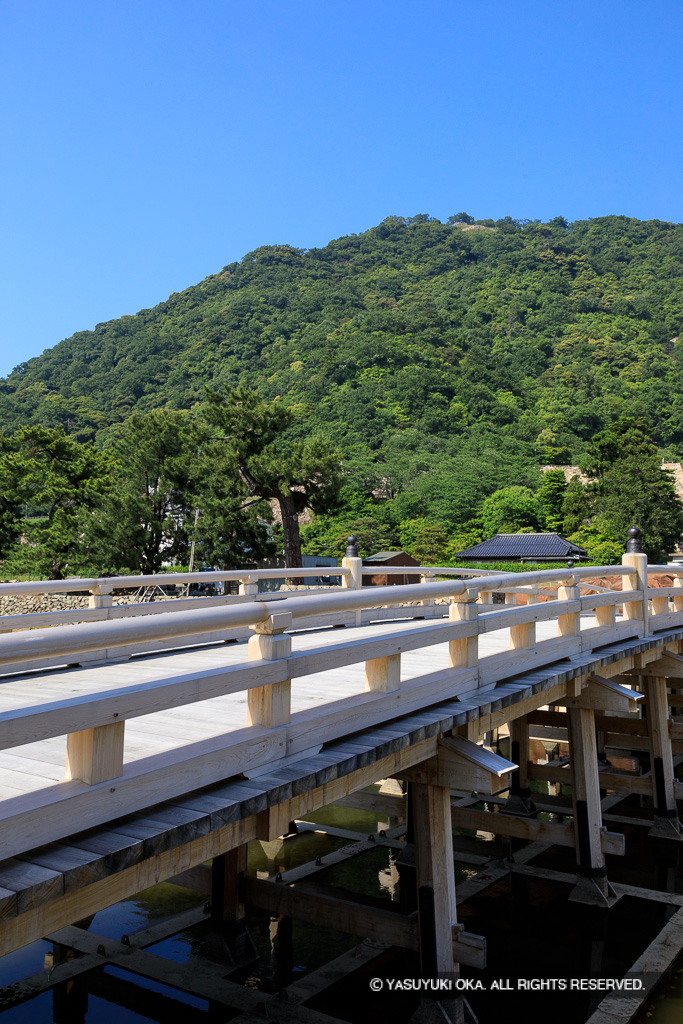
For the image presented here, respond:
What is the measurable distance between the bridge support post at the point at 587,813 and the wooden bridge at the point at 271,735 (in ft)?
0.07

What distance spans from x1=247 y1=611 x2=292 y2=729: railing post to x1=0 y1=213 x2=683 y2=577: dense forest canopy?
40983 millimetres

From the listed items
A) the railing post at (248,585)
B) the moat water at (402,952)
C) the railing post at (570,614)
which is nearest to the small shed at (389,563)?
the moat water at (402,952)

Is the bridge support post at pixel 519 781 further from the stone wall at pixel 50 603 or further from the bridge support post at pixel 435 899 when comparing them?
the stone wall at pixel 50 603

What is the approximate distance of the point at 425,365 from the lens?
80750mm

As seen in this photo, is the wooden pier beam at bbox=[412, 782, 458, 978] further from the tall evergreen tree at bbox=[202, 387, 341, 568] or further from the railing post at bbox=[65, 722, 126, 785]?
the tall evergreen tree at bbox=[202, 387, 341, 568]

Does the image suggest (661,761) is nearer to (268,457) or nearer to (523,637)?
(523,637)

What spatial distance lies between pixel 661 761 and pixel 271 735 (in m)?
8.31

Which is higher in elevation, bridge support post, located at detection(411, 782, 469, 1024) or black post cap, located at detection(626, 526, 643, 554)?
black post cap, located at detection(626, 526, 643, 554)

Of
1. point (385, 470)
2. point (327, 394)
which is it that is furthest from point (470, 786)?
point (327, 394)

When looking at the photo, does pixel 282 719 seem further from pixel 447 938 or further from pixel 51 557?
pixel 51 557

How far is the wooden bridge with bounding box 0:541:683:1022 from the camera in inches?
114

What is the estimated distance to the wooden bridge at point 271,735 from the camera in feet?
9.48

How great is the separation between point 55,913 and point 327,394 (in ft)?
253

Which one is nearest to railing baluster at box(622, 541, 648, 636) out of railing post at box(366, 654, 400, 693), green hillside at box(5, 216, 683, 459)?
railing post at box(366, 654, 400, 693)
